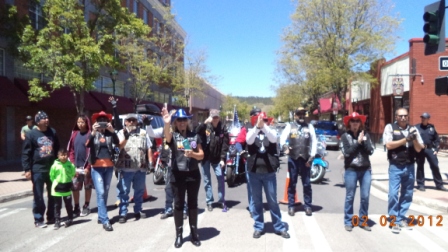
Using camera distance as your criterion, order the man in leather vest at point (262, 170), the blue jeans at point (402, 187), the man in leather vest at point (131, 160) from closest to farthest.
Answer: the man in leather vest at point (262, 170)
the blue jeans at point (402, 187)
the man in leather vest at point (131, 160)

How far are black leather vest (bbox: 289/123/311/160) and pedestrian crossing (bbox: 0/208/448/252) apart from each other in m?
1.15

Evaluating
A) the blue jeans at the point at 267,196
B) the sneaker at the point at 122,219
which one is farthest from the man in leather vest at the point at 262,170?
the sneaker at the point at 122,219

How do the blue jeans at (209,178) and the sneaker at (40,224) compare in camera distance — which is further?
the blue jeans at (209,178)

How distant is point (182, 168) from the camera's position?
5.39 meters

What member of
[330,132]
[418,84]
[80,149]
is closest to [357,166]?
[80,149]

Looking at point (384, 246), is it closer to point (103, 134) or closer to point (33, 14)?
point (103, 134)

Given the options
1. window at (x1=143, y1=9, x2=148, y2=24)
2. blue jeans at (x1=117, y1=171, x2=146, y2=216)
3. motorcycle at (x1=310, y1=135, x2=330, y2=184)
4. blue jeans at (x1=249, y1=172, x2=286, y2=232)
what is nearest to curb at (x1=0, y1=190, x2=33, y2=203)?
blue jeans at (x1=117, y1=171, x2=146, y2=216)

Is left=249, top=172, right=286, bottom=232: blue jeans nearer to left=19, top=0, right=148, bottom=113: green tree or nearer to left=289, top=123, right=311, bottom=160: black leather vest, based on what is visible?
left=289, top=123, right=311, bottom=160: black leather vest

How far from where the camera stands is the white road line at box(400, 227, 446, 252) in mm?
5363

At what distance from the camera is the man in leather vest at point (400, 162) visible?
240 inches

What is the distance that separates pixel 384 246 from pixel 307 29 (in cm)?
2527

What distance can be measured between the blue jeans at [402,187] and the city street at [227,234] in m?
0.33

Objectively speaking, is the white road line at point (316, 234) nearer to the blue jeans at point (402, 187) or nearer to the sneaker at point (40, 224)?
the blue jeans at point (402, 187)

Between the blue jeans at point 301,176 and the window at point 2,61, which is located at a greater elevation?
the window at point 2,61
